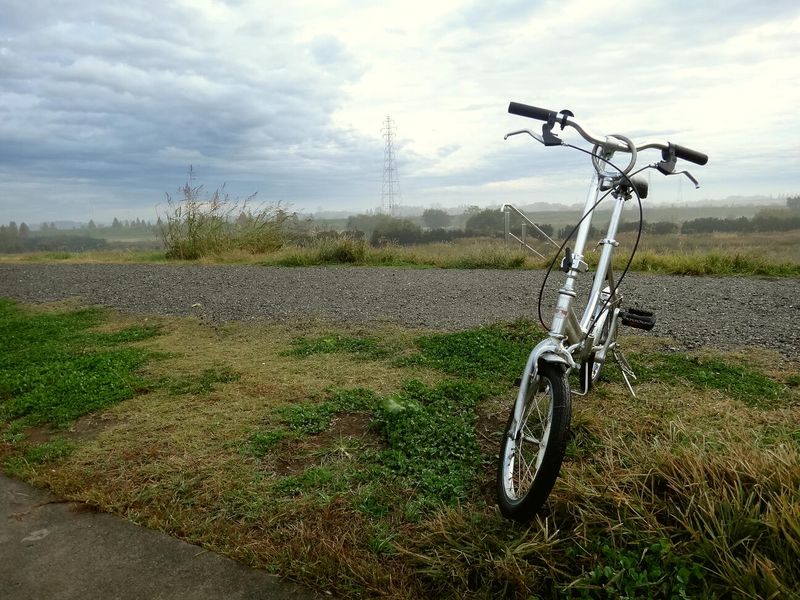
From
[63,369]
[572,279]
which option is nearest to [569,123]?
[572,279]

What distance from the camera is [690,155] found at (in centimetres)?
269

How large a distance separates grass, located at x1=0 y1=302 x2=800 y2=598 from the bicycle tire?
0.11m

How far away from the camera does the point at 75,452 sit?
3180mm

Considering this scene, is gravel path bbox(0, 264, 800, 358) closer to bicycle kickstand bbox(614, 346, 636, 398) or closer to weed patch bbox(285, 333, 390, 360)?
weed patch bbox(285, 333, 390, 360)

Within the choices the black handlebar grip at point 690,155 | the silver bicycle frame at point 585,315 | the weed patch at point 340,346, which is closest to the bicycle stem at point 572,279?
the silver bicycle frame at point 585,315

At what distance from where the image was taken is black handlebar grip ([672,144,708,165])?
8.68 feet

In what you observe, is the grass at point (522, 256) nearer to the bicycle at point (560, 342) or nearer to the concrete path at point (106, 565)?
the bicycle at point (560, 342)

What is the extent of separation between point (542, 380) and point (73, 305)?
7.94m

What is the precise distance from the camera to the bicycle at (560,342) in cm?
205

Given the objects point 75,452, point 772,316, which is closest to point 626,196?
point 75,452

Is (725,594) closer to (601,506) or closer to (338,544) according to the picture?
(601,506)

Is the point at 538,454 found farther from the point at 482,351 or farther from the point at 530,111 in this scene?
the point at 482,351

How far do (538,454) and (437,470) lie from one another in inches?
27.7

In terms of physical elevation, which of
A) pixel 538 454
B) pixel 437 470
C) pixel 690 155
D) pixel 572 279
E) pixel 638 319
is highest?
pixel 690 155
